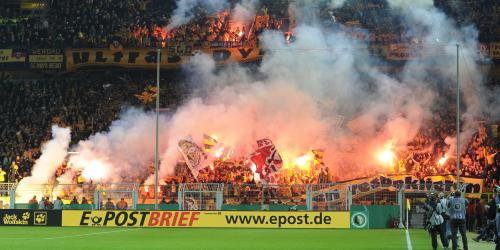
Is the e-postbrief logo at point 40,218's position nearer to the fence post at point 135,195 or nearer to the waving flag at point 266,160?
the fence post at point 135,195

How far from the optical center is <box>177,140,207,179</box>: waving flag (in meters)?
46.8

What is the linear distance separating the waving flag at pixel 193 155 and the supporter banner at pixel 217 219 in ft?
30.4

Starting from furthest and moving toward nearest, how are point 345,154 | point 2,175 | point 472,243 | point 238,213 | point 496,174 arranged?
1. point 345,154
2. point 2,175
3. point 496,174
4. point 238,213
5. point 472,243

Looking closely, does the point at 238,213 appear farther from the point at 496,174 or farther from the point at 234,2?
the point at 234,2

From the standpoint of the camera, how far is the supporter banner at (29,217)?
38.3 m

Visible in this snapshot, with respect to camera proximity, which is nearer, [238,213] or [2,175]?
A: [238,213]

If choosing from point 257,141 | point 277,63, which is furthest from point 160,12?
point 257,141

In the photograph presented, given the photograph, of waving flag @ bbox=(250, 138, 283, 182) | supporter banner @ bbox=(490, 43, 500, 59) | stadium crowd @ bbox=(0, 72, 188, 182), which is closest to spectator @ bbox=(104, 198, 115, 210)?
stadium crowd @ bbox=(0, 72, 188, 182)

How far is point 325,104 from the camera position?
50.8m

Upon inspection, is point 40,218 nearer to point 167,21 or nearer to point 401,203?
point 401,203

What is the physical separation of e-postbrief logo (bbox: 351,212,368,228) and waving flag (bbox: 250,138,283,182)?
1017cm

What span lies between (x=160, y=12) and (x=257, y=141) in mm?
13057

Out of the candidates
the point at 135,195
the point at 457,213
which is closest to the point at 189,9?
the point at 135,195

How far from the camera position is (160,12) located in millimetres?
55562
